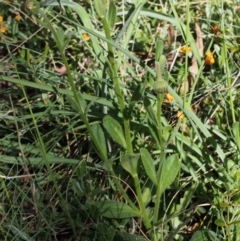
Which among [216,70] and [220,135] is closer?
[220,135]

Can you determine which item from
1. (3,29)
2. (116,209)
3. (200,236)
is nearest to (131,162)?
(116,209)

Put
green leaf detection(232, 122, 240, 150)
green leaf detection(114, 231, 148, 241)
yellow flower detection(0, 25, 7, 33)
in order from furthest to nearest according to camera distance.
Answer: yellow flower detection(0, 25, 7, 33) → green leaf detection(232, 122, 240, 150) → green leaf detection(114, 231, 148, 241)

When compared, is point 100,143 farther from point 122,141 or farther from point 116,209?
point 116,209

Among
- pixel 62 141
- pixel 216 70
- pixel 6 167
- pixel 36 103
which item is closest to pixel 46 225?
pixel 6 167

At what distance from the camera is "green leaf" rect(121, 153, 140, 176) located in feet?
3.89

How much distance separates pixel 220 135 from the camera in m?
1.56

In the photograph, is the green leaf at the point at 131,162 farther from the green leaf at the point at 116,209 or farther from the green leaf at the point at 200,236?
the green leaf at the point at 200,236

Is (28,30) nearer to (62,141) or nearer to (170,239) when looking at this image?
(62,141)

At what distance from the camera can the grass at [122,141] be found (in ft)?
4.17

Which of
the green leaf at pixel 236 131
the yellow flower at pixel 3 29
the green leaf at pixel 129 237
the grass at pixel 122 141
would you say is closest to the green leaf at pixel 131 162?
the grass at pixel 122 141

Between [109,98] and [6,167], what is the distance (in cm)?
35

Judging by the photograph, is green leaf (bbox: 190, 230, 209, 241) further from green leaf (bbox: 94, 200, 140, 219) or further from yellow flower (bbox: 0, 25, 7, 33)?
yellow flower (bbox: 0, 25, 7, 33)

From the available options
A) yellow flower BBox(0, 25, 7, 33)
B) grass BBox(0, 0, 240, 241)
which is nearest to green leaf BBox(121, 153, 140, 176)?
grass BBox(0, 0, 240, 241)

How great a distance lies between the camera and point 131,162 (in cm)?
121
